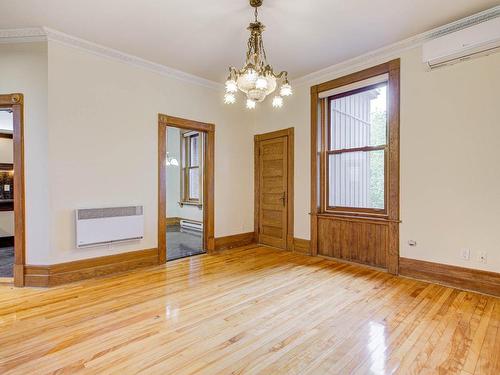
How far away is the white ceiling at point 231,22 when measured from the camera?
2811 mm

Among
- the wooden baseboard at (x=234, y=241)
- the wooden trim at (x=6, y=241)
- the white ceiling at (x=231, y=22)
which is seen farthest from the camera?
the wooden trim at (x=6, y=241)

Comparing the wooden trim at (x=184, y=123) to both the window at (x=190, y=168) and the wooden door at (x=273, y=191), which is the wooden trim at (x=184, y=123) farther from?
the window at (x=190, y=168)

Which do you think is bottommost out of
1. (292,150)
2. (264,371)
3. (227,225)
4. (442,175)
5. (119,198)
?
(264,371)

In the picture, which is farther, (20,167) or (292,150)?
(292,150)

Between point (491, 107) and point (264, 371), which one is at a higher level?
point (491, 107)

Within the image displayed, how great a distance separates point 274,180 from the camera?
5.25 meters

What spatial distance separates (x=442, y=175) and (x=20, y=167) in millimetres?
4857

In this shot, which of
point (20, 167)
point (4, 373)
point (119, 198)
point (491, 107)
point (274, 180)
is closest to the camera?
point (4, 373)

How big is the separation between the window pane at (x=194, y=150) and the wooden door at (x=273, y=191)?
7.71ft

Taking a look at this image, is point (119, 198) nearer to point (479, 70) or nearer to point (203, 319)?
point (203, 319)

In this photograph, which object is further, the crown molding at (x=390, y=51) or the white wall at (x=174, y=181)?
the white wall at (x=174, y=181)

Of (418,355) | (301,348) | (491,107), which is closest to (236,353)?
(301,348)

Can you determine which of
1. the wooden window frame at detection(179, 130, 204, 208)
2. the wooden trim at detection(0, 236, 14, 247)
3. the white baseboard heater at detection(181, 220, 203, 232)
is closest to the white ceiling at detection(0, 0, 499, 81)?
the wooden window frame at detection(179, 130, 204, 208)

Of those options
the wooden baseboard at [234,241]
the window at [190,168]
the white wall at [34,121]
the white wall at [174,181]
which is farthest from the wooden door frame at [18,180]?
the white wall at [174,181]
